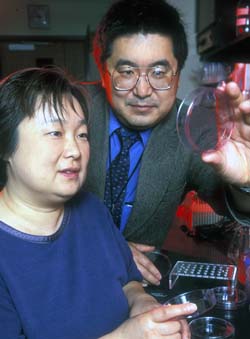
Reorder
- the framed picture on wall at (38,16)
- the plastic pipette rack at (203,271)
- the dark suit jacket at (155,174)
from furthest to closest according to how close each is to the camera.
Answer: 1. the framed picture on wall at (38,16)
2. the dark suit jacket at (155,174)
3. the plastic pipette rack at (203,271)

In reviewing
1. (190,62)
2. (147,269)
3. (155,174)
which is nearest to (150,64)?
(155,174)

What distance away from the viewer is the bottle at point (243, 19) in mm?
2484

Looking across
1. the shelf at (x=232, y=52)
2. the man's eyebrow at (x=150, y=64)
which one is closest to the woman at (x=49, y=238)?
the man's eyebrow at (x=150, y=64)

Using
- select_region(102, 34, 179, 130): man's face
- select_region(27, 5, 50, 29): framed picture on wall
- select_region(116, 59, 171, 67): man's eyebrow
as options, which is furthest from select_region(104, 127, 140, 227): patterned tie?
select_region(27, 5, 50, 29): framed picture on wall

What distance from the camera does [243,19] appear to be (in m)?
2.52

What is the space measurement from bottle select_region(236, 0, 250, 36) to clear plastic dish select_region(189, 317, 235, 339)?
1.96 metres

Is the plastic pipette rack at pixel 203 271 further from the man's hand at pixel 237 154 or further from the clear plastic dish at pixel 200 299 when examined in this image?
the man's hand at pixel 237 154

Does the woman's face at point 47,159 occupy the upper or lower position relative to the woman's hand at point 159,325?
upper

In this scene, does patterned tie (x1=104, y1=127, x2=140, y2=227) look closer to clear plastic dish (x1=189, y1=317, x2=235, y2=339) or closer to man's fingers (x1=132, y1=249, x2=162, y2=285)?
man's fingers (x1=132, y1=249, x2=162, y2=285)

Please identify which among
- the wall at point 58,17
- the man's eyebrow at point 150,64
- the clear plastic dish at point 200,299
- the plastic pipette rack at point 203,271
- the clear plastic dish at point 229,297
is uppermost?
the wall at point 58,17

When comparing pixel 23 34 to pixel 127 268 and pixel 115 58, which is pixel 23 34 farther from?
pixel 127 268

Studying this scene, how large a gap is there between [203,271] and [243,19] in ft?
6.05

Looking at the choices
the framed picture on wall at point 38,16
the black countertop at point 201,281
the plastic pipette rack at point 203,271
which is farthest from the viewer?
the framed picture on wall at point 38,16

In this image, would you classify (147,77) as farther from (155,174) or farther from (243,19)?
(243,19)
